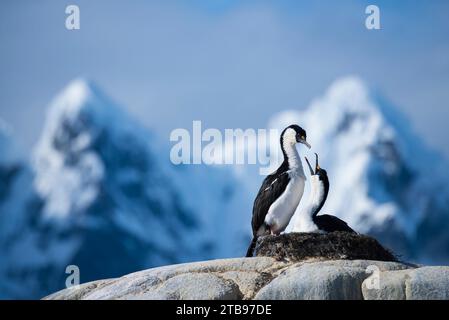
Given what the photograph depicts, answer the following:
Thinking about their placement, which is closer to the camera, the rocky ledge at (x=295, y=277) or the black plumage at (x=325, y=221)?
the rocky ledge at (x=295, y=277)

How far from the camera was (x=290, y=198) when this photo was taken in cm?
2859

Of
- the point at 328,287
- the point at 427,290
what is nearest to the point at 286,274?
the point at 328,287

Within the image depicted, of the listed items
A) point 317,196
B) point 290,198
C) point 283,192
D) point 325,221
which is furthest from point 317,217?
point 283,192

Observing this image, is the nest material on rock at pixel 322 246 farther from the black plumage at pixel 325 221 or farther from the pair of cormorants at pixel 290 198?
the pair of cormorants at pixel 290 198

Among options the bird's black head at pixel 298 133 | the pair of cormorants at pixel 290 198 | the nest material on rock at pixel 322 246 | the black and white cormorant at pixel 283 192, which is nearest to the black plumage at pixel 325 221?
the pair of cormorants at pixel 290 198

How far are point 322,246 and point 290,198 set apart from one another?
96.7 inches

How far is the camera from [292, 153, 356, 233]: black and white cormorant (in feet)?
92.5

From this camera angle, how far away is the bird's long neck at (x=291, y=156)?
28797 millimetres

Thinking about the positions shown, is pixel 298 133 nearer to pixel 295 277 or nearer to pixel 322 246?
pixel 322 246

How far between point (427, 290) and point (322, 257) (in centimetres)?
255

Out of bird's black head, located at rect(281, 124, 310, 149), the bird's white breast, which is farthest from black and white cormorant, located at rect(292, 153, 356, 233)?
bird's black head, located at rect(281, 124, 310, 149)

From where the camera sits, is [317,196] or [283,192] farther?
[317,196]

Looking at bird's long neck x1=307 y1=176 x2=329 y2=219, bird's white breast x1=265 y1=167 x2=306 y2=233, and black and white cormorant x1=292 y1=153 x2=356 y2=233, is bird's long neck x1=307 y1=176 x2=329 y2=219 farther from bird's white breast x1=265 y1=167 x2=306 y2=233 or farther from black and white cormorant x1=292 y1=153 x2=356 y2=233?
bird's white breast x1=265 y1=167 x2=306 y2=233
